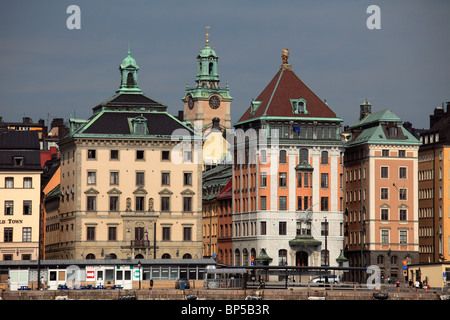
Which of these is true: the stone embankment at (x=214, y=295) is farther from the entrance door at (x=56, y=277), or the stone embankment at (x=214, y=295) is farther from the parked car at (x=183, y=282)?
the entrance door at (x=56, y=277)

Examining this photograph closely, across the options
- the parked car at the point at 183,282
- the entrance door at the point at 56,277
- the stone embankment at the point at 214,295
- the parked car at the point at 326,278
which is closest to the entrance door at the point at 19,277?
the entrance door at the point at 56,277

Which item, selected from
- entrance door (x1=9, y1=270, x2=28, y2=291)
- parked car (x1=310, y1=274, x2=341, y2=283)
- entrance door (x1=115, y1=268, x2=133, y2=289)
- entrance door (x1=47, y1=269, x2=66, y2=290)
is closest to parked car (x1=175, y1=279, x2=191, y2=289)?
entrance door (x1=115, y1=268, x2=133, y2=289)

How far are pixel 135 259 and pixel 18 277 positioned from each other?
18.8m

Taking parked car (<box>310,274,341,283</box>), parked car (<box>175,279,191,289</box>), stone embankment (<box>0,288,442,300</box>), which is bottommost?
stone embankment (<box>0,288,442,300</box>)

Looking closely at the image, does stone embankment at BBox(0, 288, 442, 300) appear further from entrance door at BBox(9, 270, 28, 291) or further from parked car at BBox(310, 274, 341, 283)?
parked car at BBox(310, 274, 341, 283)

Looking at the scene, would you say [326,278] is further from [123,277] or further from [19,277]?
[19,277]

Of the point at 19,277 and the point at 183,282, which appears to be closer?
the point at 183,282

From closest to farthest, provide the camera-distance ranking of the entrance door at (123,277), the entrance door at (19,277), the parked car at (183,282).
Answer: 1. the parked car at (183,282)
2. the entrance door at (19,277)
3. the entrance door at (123,277)

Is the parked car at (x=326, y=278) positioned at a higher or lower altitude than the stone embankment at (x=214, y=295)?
higher

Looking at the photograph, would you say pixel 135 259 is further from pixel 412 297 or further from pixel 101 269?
pixel 412 297

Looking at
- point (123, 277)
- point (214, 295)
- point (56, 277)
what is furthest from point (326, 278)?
point (56, 277)

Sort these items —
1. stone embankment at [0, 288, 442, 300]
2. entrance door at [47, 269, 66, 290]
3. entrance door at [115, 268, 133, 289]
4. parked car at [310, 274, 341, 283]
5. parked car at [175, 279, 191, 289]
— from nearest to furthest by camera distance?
stone embankment at [0, 288, 442, 300]
parked car at [175, 279, 191, 289]
entrance door at [47, 269, 66, 290]
entrance door at [115, 268, 133, 289]
parked car at [310, 274, 341, 283]

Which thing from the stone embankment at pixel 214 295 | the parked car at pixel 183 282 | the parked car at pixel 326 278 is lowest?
the stone embankment at pixel 214 295
